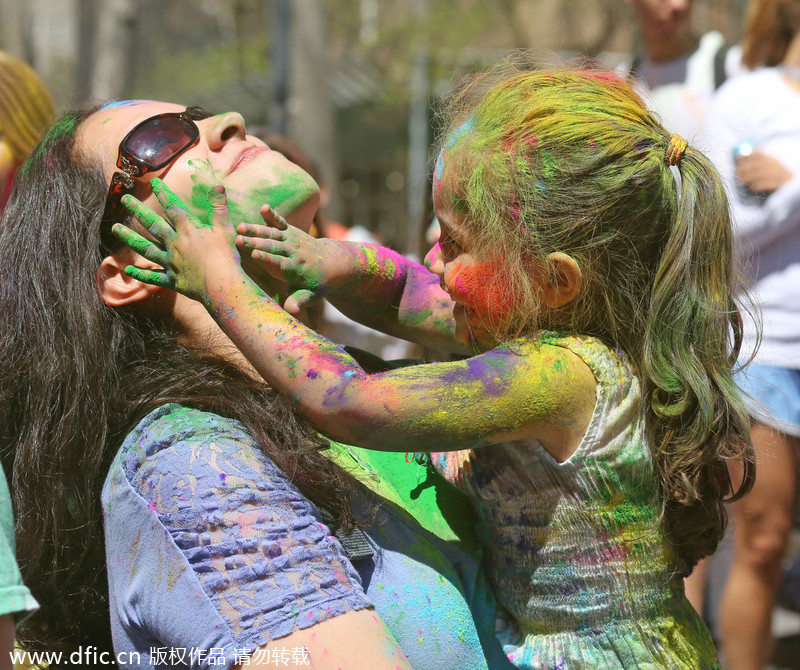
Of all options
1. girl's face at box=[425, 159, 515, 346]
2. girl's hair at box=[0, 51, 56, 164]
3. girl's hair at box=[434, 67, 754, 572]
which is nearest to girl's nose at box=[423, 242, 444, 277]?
girl's face at box=[425, 159, 515, 346]

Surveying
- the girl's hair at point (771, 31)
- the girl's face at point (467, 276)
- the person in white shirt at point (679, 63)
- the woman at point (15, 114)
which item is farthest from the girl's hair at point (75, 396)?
the girl's hair at point (771, 31)

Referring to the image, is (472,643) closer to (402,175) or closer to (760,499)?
(760,499)

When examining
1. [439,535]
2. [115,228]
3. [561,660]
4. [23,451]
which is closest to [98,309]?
[115,228]

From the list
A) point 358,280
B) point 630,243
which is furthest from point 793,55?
point 358,280

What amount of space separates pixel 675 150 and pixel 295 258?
772 millimetres

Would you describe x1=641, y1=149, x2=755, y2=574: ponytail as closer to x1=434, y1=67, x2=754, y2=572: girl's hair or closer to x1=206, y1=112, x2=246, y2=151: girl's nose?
x1=434, y1=67, x2=754, y2=572: girl's hair

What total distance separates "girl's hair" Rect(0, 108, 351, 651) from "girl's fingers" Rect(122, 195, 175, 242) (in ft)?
0.55

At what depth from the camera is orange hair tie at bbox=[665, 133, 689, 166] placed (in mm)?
1719

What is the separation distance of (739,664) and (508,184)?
226 centimetres

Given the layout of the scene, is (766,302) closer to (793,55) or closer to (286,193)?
(793,55)

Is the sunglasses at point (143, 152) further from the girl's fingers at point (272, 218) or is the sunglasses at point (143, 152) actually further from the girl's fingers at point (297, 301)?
the girl's fingers at point (297, 301)

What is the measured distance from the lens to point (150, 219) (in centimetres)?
168

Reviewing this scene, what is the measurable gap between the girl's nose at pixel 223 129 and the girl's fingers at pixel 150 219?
25 centimetres

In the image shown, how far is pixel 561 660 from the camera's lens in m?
1.67
